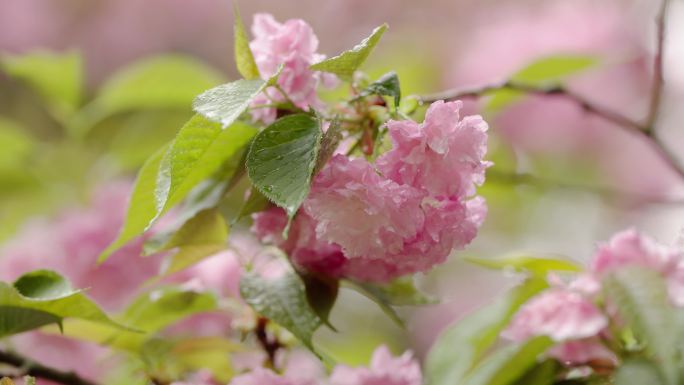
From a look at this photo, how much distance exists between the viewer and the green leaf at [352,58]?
400mm

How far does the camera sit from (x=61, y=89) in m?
0.93

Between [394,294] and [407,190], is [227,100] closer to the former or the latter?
[407,190]

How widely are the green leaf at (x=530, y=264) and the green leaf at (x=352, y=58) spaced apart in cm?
19

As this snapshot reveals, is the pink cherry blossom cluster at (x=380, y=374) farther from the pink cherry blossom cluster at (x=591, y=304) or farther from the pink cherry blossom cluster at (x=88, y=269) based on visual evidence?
the pink cherry blossom cluster at (x=88, y=269)

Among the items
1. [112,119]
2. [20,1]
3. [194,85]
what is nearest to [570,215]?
[112,119]

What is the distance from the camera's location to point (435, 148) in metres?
0.39

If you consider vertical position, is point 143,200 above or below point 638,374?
above

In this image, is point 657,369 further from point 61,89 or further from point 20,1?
point 20,1

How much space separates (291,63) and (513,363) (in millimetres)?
215

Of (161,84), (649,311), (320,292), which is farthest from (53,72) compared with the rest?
(649,311)

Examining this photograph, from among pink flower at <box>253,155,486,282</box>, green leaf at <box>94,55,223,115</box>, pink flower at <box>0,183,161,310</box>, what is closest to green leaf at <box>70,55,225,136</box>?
green leaf at <box>94,55,223,115</box>

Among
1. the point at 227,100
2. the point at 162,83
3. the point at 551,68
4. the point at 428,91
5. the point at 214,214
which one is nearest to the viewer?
the point at 227,100

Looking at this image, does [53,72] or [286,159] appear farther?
[53,72]

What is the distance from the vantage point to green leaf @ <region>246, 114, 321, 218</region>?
37cm
